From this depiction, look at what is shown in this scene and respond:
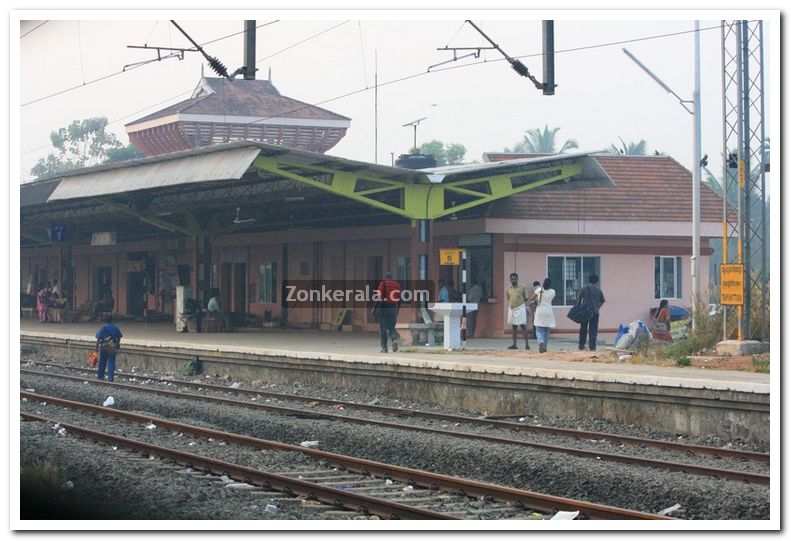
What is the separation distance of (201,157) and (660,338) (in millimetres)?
10486

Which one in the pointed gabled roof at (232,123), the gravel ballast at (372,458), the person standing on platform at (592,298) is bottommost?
the gravel ballast at (372,458)

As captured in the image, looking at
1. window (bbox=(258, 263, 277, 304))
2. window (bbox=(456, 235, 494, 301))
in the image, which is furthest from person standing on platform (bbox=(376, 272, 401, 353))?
window (bbox=(258, 263, 277, 304))

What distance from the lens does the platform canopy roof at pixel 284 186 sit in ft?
78.3

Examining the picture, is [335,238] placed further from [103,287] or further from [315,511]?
[315,511]

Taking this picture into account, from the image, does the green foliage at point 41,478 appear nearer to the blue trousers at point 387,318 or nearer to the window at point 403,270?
the blue trousers at point 387,318

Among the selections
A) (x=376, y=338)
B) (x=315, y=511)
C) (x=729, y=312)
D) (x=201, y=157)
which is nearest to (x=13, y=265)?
(x=315, y=511)

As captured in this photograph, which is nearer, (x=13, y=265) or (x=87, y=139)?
(x=13, y=265)

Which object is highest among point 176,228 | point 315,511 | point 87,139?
point 87,139

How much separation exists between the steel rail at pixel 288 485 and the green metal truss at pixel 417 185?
1047 cm

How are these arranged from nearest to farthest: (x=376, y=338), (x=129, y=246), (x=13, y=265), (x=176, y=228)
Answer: (x=13, y=265) < (x=376, y=338) < (x=176, y=228) < (x=129, y=246)

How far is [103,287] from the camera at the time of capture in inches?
1948

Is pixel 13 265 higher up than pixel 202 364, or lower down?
higher up

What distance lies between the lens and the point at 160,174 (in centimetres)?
2636

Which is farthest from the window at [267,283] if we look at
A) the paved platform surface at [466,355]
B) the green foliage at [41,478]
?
the green foliage at [41,478]
